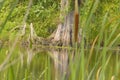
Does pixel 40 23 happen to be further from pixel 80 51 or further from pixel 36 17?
pixel 80 51

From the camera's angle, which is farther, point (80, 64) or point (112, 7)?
point (112, 7)

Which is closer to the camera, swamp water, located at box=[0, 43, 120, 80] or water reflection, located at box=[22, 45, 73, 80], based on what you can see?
swamp water, located at box=[0, 43, 120, 80]

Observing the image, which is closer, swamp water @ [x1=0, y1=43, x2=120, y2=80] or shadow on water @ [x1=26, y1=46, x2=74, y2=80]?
swamp water @ [x1=0, y1=43, x2=120, y2=80]

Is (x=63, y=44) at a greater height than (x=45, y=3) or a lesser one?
lesser

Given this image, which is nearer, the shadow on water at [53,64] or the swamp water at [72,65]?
the swamp water at [72,65]

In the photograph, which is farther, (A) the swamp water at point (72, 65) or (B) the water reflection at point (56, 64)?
(B) the water reflection at point (56, 64)

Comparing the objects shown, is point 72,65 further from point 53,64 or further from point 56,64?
point 56,64

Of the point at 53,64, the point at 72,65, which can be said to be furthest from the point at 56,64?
the point at 72,65

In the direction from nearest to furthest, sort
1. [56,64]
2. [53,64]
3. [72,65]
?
[72,65]
[53,64]
[56,64]

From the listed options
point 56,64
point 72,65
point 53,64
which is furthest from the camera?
point 56,64

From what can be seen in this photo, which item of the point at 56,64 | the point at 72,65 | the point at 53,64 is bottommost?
the point at 56,64

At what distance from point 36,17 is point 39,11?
0.64 m

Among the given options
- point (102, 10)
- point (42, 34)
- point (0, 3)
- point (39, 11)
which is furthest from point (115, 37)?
point (39, 11)

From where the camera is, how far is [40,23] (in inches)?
894
